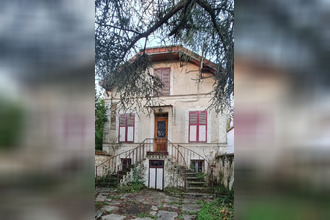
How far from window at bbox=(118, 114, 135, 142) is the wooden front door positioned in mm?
1314

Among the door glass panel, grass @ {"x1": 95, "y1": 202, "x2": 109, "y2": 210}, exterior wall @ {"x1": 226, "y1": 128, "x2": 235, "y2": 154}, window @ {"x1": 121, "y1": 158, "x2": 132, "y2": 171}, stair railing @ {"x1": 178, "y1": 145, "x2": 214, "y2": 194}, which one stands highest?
the door glass panel

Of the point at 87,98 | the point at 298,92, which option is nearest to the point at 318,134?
the point at 298,92

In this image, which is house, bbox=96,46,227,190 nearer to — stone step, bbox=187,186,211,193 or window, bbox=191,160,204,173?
window, bbox=191,160,204,173

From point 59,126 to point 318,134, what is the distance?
24.5 inches

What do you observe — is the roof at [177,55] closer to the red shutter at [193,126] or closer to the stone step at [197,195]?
the red shutter at [193,126]

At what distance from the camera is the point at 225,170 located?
7586 mm

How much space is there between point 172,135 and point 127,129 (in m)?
2.51

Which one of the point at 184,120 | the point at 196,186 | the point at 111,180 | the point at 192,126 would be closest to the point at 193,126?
the point at 192,126

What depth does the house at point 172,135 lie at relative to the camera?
8875 mm

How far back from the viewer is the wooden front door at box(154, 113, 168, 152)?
32.0ft

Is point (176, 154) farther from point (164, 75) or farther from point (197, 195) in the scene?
point (164, 75)

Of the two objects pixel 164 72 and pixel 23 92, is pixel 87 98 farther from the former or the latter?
pixel 164 72

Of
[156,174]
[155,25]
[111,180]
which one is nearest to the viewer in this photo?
[155,25]

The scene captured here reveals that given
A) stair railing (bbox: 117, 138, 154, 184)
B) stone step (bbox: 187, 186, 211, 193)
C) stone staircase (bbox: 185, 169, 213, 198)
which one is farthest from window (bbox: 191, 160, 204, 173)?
stair railing (bbox: 117, 138, 154, 184)
